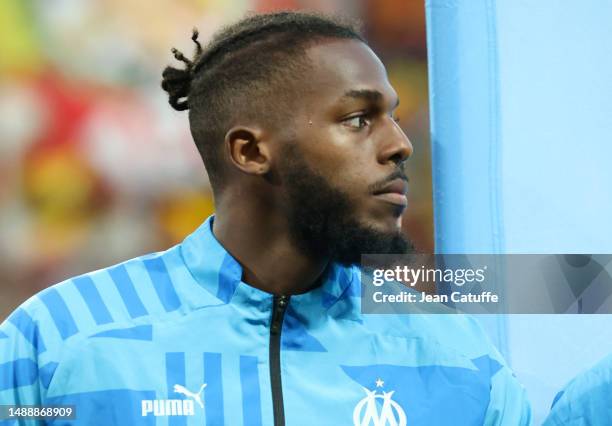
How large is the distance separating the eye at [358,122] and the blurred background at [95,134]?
1.82m

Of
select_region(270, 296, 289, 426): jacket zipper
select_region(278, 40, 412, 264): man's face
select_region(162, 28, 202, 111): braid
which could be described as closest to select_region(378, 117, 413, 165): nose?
select_region(278, 40, 412, 264): man's face

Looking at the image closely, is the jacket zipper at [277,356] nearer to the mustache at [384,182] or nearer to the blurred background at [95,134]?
the mustache at [384,182]

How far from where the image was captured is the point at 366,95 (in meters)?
1.57

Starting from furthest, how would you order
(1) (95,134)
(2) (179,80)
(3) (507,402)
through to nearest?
(1) (95,134) < (2) (179,80) < (3) (507,402)

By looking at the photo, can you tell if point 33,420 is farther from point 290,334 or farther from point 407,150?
point 407,150

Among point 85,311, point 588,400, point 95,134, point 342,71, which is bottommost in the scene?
point 588,400

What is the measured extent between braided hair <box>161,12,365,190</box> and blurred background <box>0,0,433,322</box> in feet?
5.64

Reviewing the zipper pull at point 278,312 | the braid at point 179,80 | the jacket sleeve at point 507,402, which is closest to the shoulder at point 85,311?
the zipper pull at point 278,312

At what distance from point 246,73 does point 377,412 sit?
555 millimetres

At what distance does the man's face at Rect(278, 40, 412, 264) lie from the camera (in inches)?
60.7

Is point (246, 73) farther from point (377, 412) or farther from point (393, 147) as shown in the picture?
point (377, 412)

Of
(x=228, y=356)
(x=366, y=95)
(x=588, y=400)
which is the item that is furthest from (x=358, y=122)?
(x=588, y=400)

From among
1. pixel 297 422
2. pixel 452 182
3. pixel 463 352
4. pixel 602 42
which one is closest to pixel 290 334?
pixel 297 422

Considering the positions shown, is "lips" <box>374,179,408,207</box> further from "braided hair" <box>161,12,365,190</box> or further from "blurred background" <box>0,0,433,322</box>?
"blurred background" <box>0,0,433,322</box>
